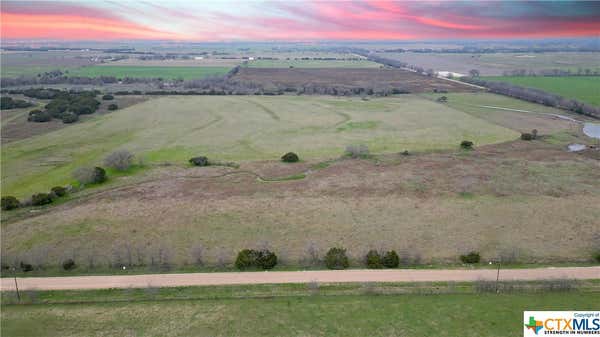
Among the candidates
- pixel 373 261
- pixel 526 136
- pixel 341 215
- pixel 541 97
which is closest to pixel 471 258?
pixel 373 261

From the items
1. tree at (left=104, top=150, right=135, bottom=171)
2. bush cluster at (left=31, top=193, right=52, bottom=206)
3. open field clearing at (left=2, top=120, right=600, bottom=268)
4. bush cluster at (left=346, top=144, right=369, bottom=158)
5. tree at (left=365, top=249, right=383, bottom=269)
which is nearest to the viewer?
tree at (left=365, top=249, right=383, bottom=269)

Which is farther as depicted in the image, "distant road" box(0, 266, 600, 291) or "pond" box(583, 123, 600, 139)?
"pond" box(583, 123, 600, 139)

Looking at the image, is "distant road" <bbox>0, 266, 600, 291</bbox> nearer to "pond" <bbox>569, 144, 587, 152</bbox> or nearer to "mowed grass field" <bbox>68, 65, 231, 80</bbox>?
"pond" <bbox>569, 144, 587, 152</bbox>

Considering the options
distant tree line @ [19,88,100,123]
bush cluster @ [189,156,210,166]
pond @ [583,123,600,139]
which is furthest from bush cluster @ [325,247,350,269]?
distant tree line @ [19,88,100,123]

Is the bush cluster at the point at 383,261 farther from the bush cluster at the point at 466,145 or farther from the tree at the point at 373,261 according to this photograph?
the bush cluster at the point at 466,145

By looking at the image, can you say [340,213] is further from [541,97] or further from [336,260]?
[541,97]

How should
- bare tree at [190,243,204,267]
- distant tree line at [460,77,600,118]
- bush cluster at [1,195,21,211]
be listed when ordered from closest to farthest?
1. bare tree at [190,243,204,267]
2. bush cluster at [1,195,21,211]
3. distant tree line at [460,77,600,118]

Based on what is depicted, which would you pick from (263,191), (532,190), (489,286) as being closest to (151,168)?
(263,191)
